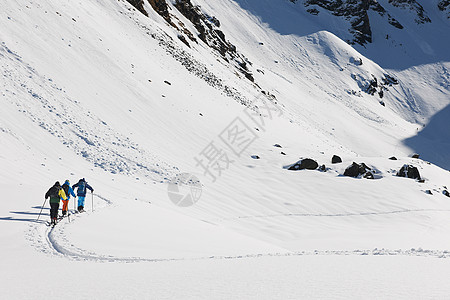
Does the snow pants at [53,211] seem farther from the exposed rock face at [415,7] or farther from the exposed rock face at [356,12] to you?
the exposed rock face at [415,7]

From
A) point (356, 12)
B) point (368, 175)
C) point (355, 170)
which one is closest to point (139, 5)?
point (355, 170)

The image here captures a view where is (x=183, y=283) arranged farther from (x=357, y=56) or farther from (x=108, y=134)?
(x=357, y=56)

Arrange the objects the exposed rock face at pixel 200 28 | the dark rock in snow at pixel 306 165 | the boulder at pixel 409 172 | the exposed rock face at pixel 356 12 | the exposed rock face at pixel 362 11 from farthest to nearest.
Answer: the exposed rock face at pixel 362 11
the exposed rock face at pixel 356 12
the exposed rock face at pixel 200 28
the dark rock in snow at pixel 306 165
the boulder at pixel 409 172

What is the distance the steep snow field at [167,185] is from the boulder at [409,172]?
0.42 metres

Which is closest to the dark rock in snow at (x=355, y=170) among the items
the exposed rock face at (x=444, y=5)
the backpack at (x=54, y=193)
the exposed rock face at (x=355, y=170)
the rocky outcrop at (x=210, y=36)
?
the exposed rock face at (x=355, y=170)

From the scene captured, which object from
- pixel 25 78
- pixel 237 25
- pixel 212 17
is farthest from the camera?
pixel 237 25

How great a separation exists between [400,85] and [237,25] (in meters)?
32.2

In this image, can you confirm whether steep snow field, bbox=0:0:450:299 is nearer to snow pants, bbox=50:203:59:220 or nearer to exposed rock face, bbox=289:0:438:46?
snow pants, bbox=50:203:59:220

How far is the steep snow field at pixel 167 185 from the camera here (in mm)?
5602

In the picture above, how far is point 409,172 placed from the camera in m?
20.8

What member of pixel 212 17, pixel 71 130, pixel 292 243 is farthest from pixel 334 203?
Result: pixel 212 17

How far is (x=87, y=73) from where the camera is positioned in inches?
907

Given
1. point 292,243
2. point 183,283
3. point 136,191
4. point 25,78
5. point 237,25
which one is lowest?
point 25,78

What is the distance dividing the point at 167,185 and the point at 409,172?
14304 millimetres
